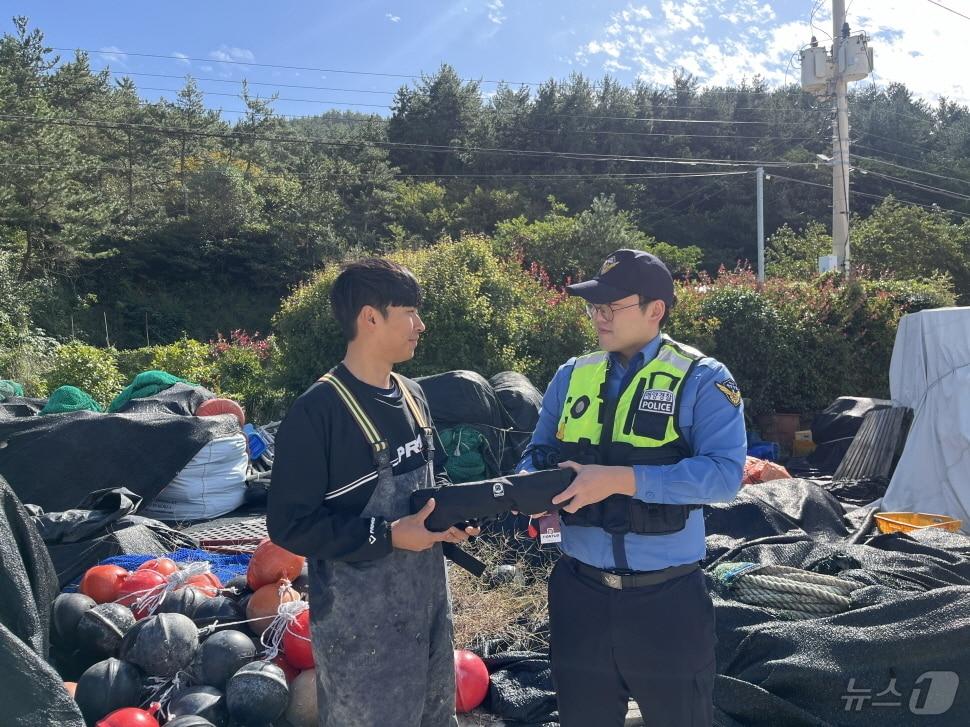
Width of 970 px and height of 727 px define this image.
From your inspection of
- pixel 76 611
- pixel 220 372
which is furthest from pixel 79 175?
pixel 76 611

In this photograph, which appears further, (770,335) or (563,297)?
(770,335)

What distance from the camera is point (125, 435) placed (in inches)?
262

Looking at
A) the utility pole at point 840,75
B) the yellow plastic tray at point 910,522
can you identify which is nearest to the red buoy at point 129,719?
the yellow plastic tray at point 910,522

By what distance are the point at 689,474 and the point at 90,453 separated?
568cm

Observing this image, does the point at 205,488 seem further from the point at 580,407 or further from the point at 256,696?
the point at 580,407

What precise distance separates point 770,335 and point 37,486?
29.8 feet

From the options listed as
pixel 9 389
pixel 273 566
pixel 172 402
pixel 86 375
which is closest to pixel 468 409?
pixel 172 402

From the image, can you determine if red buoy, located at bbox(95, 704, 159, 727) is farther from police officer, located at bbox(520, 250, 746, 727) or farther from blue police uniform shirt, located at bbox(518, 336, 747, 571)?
blue police uniform shirt, located at bbox(518, 336, 747, 571)

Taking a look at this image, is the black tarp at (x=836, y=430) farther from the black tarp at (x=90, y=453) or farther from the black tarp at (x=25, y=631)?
the black tarp at (x=25, y=631)

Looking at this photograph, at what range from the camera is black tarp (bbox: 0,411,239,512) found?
6.41 metres

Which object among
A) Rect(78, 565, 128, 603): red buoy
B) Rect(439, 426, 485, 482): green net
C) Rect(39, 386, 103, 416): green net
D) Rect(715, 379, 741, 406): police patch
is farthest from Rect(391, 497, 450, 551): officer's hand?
Rect(39, 386, 103, 416): green net

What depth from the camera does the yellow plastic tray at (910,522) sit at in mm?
5941

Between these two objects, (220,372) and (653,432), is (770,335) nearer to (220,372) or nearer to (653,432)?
(220,372)

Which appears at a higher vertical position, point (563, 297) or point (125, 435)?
point (563, 297)
